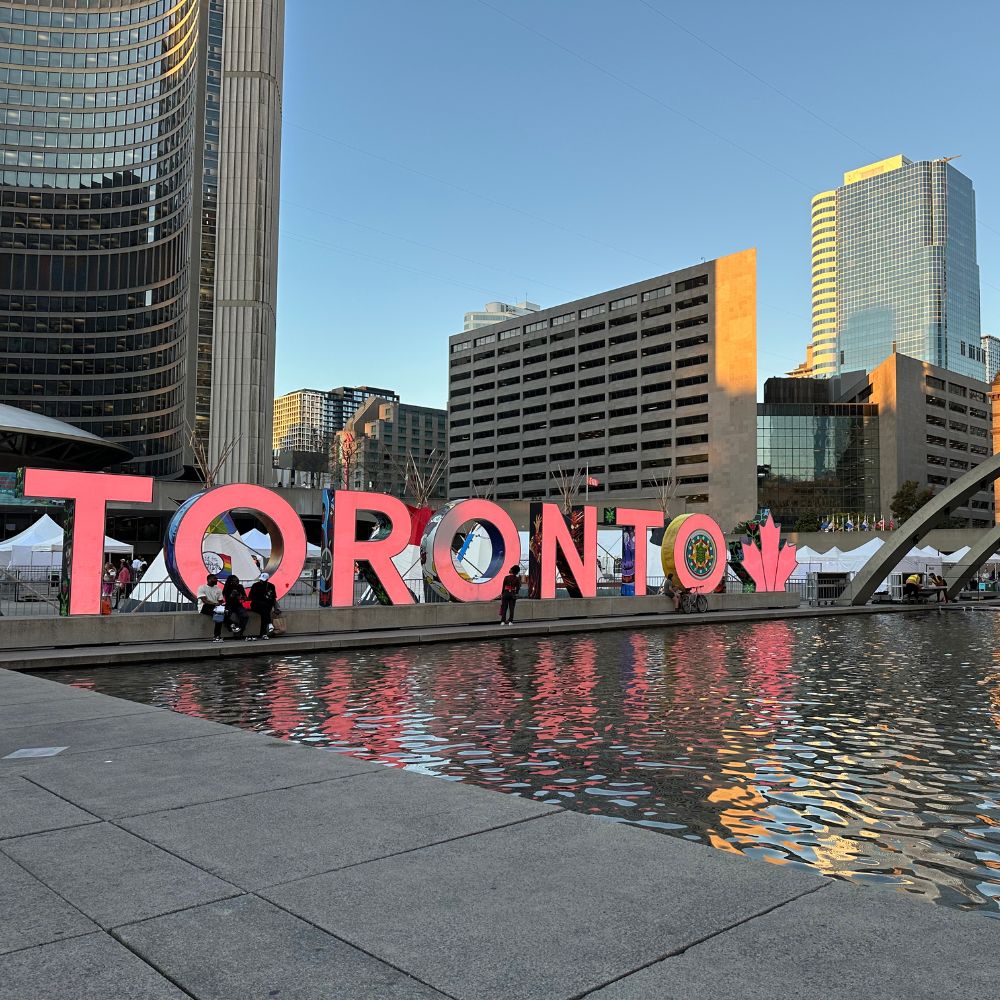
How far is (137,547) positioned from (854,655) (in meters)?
72.5

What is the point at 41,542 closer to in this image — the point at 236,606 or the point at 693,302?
the point at 236,606

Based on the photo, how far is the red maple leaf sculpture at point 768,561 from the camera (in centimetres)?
3797

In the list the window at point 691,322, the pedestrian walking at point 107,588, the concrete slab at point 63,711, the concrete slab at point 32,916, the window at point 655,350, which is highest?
the window at point 691,322

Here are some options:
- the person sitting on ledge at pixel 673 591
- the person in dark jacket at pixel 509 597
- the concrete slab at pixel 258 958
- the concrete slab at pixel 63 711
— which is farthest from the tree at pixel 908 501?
the concrete slab at pixel 258 958

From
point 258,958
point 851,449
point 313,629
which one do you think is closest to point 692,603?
point 313,629

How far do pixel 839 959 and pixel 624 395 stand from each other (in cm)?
14379

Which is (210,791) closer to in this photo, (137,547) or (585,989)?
(585,989)

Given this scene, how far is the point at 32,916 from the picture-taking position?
4160mm

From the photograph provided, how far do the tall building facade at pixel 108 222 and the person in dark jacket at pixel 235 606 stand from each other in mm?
87376

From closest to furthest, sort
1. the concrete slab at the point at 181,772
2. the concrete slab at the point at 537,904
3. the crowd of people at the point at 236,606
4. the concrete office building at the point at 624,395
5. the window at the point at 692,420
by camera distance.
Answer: the concrete slab at the point at 537,904 < the concrete slab at the point at 181,772 < the crowd of people at the point at 236,606 < the concrete office building at the point at 624,395 < the window at the point at 692,420

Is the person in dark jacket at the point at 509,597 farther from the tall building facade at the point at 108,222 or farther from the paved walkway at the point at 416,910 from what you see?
the tall building facade at the point at 108,222

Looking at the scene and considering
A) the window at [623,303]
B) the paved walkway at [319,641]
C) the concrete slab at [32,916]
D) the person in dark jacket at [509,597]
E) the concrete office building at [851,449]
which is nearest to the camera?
the concrete slab at [32,916]

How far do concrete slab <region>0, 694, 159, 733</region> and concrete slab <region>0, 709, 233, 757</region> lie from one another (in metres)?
0.20

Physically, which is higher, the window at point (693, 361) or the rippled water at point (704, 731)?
the window at point (693, 361)
